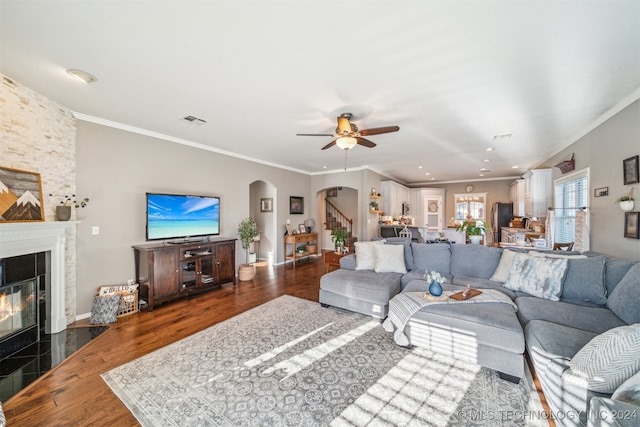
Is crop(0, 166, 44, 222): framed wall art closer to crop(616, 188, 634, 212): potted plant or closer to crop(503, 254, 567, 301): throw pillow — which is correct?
crop(503, 254, 567, 301): throw pillow

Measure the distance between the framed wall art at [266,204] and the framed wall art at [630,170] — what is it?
6195 millimetres

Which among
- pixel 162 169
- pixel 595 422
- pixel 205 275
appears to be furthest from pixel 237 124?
pixel 595 422

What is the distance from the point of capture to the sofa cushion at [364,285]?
10.0 ft

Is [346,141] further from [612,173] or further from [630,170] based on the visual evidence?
[612,173]

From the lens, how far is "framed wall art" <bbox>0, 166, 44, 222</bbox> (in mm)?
2314

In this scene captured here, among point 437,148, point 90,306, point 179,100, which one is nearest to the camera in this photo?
point 179,100

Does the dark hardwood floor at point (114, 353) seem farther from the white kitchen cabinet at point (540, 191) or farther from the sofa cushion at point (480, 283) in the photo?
the white kitchen cabinet at point (540, 191)

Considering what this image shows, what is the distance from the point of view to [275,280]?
4.98 metres

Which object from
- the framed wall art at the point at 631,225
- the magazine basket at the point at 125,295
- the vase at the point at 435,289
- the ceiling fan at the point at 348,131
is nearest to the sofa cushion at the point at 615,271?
the framed wall art at the point at 631,225

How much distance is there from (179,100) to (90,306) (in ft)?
9.84

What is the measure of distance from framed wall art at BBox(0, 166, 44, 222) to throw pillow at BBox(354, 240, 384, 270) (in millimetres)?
3984

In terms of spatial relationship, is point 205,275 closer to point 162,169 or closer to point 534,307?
point 162,169

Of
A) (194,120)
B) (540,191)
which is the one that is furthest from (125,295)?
(540,191)

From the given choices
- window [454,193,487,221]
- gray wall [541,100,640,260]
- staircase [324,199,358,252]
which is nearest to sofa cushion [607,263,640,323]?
gray wall [541,100,640,260]
